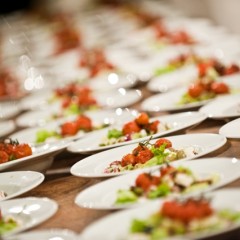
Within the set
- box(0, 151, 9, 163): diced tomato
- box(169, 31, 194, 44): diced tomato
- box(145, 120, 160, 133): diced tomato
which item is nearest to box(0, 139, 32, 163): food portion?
box(0, 151, 9, 163): diced tomato

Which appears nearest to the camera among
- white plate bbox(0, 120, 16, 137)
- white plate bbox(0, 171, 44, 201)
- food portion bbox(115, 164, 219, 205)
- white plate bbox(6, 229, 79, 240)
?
white plate bbox(6, 229, 79, 240)

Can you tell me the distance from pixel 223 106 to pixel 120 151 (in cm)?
69

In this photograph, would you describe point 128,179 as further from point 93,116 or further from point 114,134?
point 93,116

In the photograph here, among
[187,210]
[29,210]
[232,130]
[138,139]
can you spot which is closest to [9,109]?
[138,139]

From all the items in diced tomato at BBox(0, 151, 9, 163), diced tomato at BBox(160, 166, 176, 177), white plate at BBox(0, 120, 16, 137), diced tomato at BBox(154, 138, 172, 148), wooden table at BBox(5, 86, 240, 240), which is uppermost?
white plate at BBox(0, 120, 16, 137)

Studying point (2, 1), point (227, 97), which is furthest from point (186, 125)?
point (2, 1)

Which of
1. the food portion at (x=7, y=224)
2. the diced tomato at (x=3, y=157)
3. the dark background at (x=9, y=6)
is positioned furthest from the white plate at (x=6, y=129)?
the dark background at (x=9, y=6)

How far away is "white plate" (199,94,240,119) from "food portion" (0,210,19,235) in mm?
1204

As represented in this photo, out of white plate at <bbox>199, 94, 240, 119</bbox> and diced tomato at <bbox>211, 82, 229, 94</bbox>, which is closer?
white plate at <bbox>199, 94, 240, 119</bbox>

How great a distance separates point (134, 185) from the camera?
7.20 ft

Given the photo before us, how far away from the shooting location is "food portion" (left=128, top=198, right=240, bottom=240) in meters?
1.65

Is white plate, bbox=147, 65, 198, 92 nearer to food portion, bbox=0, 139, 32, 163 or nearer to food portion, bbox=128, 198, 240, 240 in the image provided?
food portion, bbox=0, 139, 32, 163

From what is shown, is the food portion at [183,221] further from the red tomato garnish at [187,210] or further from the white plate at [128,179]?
the white plate at [128,179]

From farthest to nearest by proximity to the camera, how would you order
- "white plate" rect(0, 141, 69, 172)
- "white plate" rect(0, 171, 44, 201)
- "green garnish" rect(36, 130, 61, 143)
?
"green garnish" rect(36, 130, 61, 143), "white plate" rect(0, 141, 69, 172), "white plate" rect(0, 171, 44, 201)
